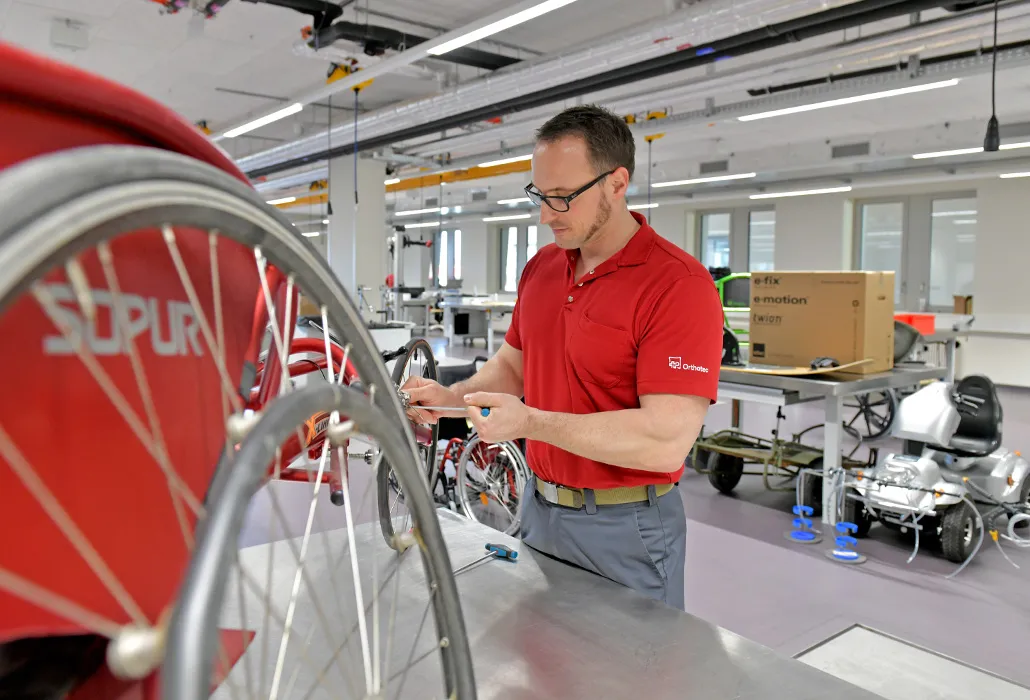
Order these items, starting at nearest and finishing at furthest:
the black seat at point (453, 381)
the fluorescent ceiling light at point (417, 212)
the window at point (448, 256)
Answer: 1. the black seat at point (453, 381)
2. the fluorescent ceiling light at point (417, 212)
3. the window at point (448, 256)

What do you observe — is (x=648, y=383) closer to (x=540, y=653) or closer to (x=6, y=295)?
(x=540, y=653)

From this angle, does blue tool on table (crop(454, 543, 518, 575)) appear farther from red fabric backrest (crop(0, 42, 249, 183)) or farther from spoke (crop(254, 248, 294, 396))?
red fabric backrest (crop(0, 42, 249, 183))

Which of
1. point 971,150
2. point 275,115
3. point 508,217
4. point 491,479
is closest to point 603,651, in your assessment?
point 491,479

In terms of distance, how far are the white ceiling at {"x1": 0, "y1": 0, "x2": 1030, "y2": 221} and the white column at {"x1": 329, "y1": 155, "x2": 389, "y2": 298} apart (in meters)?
0.78

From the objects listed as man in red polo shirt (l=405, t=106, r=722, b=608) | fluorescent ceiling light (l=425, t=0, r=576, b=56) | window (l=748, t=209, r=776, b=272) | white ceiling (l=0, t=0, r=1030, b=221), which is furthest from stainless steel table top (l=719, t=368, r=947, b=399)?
window (l=748, t=209, r=776, b=272)

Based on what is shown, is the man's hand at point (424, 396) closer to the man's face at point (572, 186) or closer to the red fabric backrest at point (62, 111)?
the man's face at point (572, 186)

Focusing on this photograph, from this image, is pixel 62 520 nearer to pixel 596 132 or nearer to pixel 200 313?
pixel 200 313

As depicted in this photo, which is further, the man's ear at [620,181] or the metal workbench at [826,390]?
the metal workbench at [826,390]

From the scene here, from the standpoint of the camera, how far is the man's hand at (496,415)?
128 cm

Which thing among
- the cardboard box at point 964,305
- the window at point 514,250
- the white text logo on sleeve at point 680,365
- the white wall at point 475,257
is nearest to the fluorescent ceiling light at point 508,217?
the window at point 514,250

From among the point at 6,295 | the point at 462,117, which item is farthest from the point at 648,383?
the point at 462,117

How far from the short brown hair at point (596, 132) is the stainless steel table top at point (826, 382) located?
2.86 m

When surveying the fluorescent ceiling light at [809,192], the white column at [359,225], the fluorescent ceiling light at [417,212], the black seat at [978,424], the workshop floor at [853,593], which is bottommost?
the workshop floor at [853,593]

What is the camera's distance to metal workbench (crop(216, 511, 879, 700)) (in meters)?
1.11
